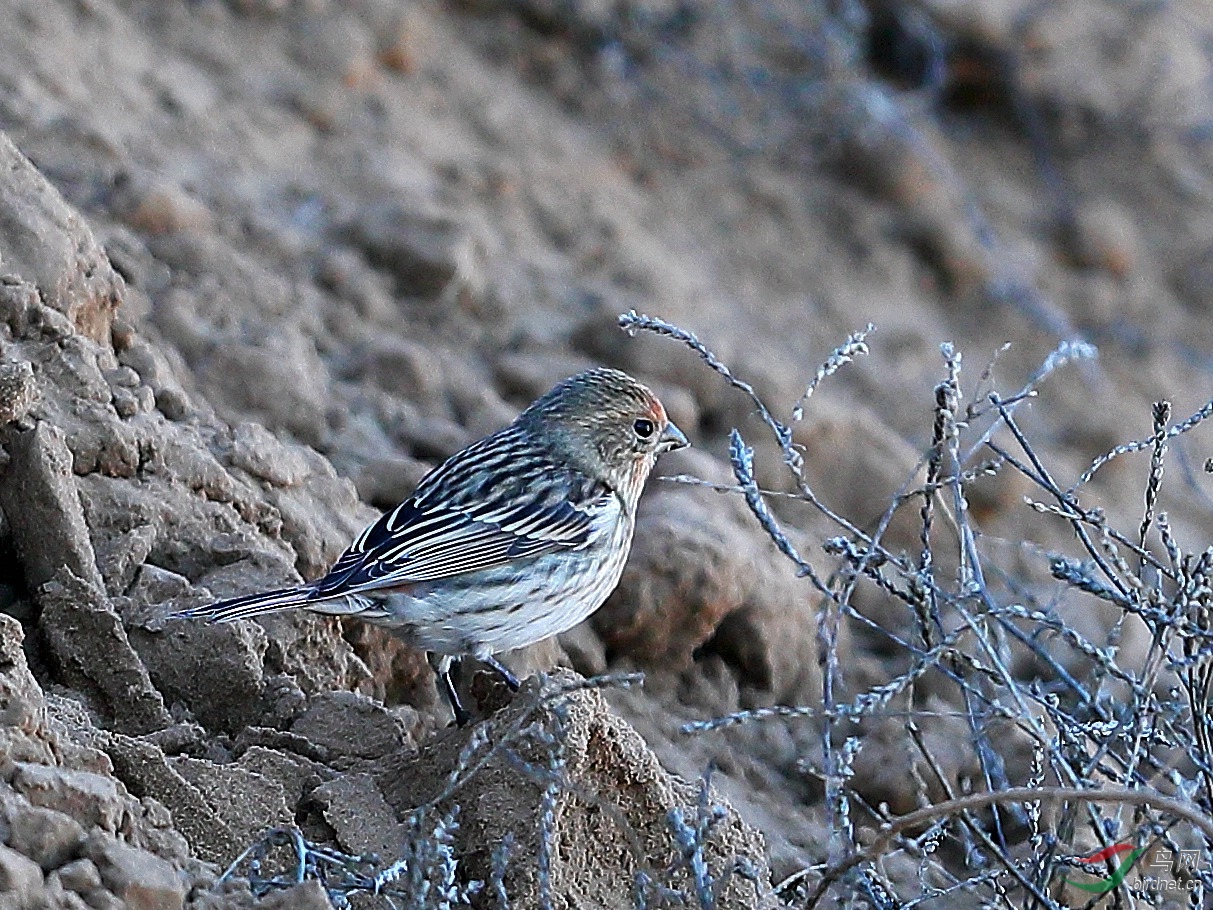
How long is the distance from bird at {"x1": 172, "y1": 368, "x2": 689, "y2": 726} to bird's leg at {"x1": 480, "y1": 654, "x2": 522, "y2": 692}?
0.01 m

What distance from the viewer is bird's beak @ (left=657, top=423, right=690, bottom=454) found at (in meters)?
6.46

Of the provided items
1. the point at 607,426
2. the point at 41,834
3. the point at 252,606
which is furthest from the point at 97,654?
the point at 607,426

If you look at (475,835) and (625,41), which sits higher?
(625,41)

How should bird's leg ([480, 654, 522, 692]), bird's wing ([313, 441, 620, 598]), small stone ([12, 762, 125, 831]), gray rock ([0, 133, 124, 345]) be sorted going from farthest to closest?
gray rock ([0, 133, 124, 345])
bird's wing ([313, 441, 620, 598])
bird's leg ([480, 654, 522, 692])
small stone ([12, 762, 125, 831])

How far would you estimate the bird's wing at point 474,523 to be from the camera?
17.5 ft

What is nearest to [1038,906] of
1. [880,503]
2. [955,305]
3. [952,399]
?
[952,399]

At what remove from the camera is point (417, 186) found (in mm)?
8805

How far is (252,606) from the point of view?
15.9 feet

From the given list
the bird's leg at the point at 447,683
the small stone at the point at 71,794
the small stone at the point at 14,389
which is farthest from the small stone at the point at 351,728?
the small stone at the point at 14,389

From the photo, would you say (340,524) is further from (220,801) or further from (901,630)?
(901,630)

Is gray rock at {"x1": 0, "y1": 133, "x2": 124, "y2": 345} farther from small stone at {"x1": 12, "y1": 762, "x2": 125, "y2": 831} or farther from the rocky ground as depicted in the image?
small stone at {"x1": 12, "y1": 762, "x2": 125, "y2": 831}

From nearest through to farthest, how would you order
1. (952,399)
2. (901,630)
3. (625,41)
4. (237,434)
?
(952,399), (237,434), (901,630), (625,41)

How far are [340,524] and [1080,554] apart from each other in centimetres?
409

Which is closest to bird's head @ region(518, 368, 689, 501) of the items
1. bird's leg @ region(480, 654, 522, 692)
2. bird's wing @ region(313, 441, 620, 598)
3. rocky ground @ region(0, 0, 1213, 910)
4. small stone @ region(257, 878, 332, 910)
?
bird's wing @ region(313, 441, 620, 598)
